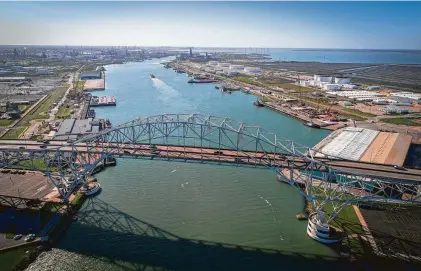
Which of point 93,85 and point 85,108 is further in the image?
point 93,85

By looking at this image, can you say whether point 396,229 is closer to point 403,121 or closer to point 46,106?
point 403,121

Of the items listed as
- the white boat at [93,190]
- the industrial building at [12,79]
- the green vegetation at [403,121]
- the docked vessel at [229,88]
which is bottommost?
the white boat at [93,190]

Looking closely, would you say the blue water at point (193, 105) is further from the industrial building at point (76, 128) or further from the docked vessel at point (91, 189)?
the docked vessel at point (91, 189)

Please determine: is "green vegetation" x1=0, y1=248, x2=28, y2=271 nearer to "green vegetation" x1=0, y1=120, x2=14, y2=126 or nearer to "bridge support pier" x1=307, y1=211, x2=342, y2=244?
"bridge support pier" x1=307, y1=211, x2=342, y2=244

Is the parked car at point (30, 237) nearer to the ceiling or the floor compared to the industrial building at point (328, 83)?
nearer to the floor

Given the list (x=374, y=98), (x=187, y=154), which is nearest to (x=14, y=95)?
(x=187, y=154)

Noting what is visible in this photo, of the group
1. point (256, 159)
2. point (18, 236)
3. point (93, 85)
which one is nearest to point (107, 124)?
point (18, 236)

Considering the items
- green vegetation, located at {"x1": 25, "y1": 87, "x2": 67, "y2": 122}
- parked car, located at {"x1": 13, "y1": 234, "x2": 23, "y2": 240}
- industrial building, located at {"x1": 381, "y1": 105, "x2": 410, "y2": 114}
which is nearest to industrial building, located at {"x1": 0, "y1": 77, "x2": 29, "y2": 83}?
green vegetation, located at {"x1": 25, "y1": 87, "x2": 67, "y2": 122}

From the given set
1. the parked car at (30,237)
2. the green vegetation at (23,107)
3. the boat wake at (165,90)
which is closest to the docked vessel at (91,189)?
the parked car at (30,237)
